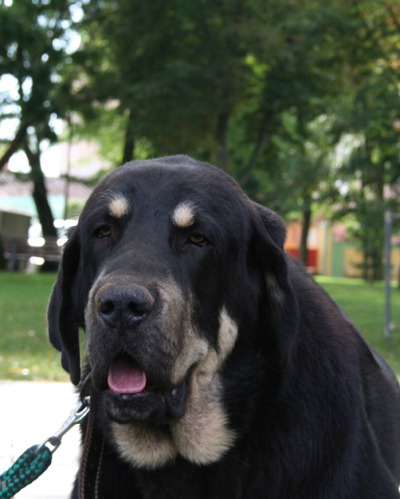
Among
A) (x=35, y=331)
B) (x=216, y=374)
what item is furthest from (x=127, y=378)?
(x=35, y=331)

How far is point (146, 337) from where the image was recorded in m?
2.29

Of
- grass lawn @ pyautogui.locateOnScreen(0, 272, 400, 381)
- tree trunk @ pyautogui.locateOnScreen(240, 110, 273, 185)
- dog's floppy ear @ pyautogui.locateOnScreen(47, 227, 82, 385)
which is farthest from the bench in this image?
dog's floppy ear @ pyautogui.locateOnScreen(47, 227, 82, 385)

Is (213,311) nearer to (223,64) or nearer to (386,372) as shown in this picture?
(386,372)

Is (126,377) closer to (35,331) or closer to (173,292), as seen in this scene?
(173,292)

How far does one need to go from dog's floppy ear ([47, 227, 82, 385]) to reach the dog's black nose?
0.80 meters

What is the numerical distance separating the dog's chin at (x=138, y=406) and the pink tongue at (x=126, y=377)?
0.06ft

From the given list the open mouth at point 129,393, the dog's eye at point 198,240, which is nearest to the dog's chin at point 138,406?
the open mouth at point 129,393

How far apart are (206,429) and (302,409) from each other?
43cm

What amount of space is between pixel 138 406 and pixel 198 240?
71 centimetres

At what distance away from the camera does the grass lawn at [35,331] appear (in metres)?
7.66

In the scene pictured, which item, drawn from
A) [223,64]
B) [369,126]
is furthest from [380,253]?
[223,64]

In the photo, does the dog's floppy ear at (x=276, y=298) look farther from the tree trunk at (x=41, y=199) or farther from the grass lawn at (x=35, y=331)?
the tree trunk at (x=41, y=199)

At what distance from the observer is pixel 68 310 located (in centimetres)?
308

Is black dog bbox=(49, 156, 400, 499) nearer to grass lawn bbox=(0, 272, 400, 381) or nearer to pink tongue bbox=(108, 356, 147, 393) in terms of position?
pink tongue bbox=(108, 356, 147, 393)
